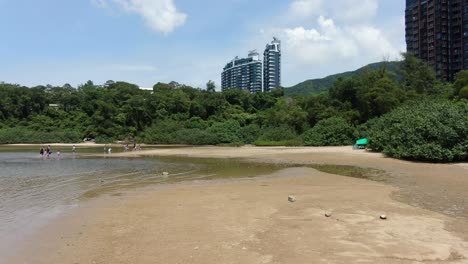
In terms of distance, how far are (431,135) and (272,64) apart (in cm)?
11229

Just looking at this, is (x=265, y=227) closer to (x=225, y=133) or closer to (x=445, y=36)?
(x=225, y=133)

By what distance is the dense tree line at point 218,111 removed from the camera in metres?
61.9

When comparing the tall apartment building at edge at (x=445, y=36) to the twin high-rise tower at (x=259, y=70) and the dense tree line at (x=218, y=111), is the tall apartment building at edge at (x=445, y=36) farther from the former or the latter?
the twin high-rise tower at (x=259, y=70)

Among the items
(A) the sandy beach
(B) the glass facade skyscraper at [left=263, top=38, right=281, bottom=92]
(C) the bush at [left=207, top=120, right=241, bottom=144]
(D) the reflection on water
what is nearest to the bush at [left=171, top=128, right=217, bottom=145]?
(C) the bush at [left=207, top=120, right=241, bottom=144]

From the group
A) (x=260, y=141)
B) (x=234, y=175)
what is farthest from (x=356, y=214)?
(x=260, y=141)

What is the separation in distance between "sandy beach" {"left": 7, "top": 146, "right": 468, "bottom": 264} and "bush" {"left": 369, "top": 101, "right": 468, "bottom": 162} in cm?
1232

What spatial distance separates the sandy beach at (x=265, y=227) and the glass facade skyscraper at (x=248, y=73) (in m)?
126

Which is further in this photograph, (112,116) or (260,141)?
(112,116)

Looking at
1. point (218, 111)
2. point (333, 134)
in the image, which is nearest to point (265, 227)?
point (333, 134)

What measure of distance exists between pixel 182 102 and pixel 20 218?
90201 mm

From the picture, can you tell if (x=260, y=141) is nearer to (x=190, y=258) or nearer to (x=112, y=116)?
(x=112, y=116)

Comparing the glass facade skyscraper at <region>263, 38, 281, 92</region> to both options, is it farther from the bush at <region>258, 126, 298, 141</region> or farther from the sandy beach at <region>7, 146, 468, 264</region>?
the sandy beach at <region>7, 146, 468, 264</region>

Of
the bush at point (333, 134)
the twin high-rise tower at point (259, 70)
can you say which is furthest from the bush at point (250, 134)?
the twin high-rise tower at point (259, 70)

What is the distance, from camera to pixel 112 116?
99875 millimetres
